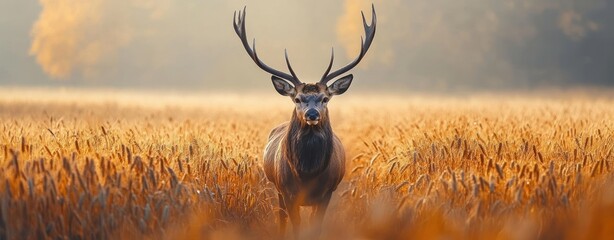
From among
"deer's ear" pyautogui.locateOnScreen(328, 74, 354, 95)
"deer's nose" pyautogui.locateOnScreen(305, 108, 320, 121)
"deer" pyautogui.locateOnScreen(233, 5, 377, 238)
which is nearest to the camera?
"deer's nose" pyautogui.locateOnScreen(305, 108, 320, 121)

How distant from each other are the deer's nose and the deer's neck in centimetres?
36

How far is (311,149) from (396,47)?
51.8 meters

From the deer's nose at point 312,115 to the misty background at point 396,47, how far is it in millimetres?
44923

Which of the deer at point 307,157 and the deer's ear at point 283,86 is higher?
the deer's ear at point 283,86

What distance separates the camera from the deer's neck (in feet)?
24.3

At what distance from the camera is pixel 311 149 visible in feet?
24.3

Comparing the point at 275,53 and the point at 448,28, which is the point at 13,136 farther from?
the point at 275,53

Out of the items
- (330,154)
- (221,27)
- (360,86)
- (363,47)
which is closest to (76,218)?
(330,154)

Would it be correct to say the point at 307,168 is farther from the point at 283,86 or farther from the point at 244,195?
the point at 244,195

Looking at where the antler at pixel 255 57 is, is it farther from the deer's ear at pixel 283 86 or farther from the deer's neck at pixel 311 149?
the deer's neck at pixel 311 149

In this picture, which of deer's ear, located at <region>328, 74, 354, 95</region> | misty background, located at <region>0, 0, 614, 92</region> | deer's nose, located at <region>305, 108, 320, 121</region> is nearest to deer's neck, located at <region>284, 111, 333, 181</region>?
deer's nose, located at <region>305, 108, 320, 121</region>

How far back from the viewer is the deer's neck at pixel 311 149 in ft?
24.3

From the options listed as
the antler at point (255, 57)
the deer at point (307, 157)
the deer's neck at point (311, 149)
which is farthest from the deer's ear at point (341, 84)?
the deer's neck at point (311, 149)

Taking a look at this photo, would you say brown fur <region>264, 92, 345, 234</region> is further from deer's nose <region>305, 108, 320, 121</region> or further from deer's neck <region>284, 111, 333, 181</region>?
deer's nose <region>305, 108, 320, 121</region>
